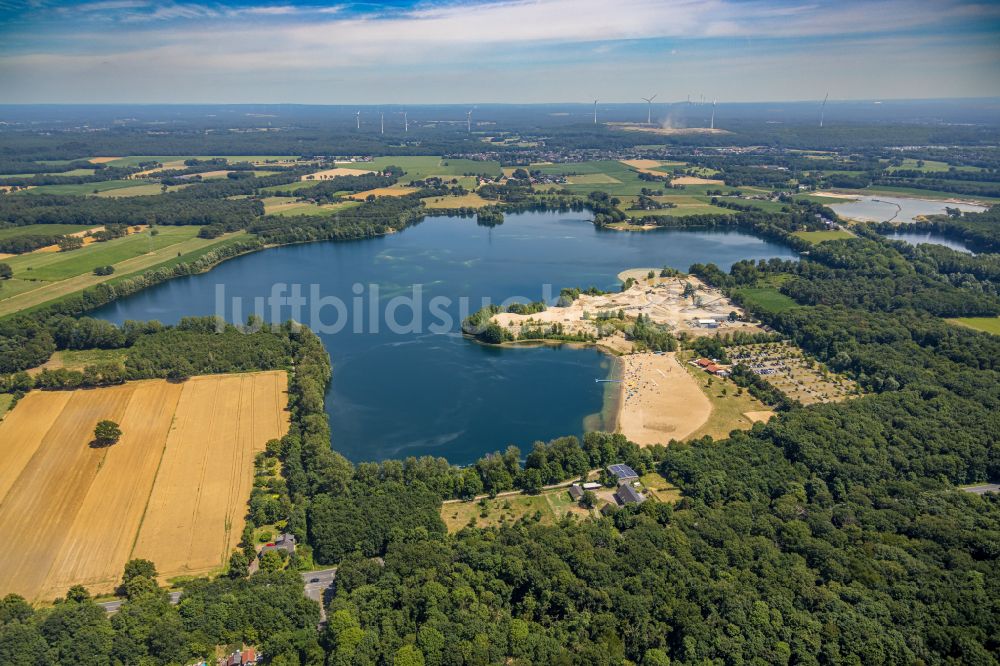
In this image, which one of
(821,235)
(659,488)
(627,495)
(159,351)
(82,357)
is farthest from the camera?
(821,235)

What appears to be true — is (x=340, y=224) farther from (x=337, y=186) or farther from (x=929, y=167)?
(x=929, y=167)

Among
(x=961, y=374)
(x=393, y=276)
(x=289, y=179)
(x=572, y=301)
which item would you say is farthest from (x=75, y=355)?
(x=289, y=179)

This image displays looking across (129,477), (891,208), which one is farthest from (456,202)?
(129,477)

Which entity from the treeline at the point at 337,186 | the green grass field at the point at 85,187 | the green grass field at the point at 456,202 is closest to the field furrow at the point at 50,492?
the green grass field at the point at 456,202

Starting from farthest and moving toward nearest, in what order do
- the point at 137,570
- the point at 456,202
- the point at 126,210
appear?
the point at 456,202, the point at 126,210, the point at 137,570

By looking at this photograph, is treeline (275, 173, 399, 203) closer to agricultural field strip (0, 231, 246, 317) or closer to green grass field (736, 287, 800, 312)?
agricultural field strip (0, 231, 246, 317)

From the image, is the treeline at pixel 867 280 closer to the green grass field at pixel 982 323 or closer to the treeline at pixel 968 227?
the green grass field at pixel 982 323
